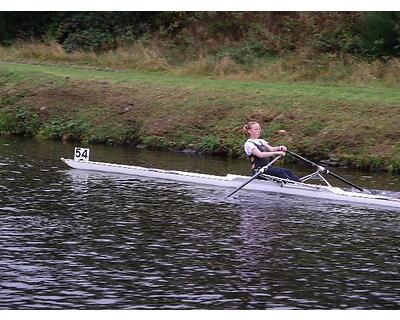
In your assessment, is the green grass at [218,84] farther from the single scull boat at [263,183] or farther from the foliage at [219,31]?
the single scull boat at [263,183]

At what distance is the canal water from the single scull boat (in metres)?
0.34

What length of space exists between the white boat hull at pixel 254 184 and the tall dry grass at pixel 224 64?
12.7 m

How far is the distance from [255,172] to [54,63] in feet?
72.5

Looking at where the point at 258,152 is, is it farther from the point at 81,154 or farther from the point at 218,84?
the point at 218,84

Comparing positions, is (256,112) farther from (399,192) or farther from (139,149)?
(399,192)

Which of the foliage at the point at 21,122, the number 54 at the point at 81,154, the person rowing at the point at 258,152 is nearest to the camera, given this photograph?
the person rowing at the point at 258,152

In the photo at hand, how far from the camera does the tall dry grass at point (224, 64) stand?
3347cm

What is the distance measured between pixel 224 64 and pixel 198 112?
6.56 m

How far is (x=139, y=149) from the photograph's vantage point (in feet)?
96.9

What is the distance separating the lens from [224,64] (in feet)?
121

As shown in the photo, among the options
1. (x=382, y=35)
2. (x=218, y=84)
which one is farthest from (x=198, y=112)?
(x=382, y=35)

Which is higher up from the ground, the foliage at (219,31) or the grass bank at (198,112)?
the foliage at (219,31)

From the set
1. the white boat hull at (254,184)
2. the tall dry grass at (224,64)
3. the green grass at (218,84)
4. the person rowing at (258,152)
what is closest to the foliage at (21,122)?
the green grass at (218,84)
